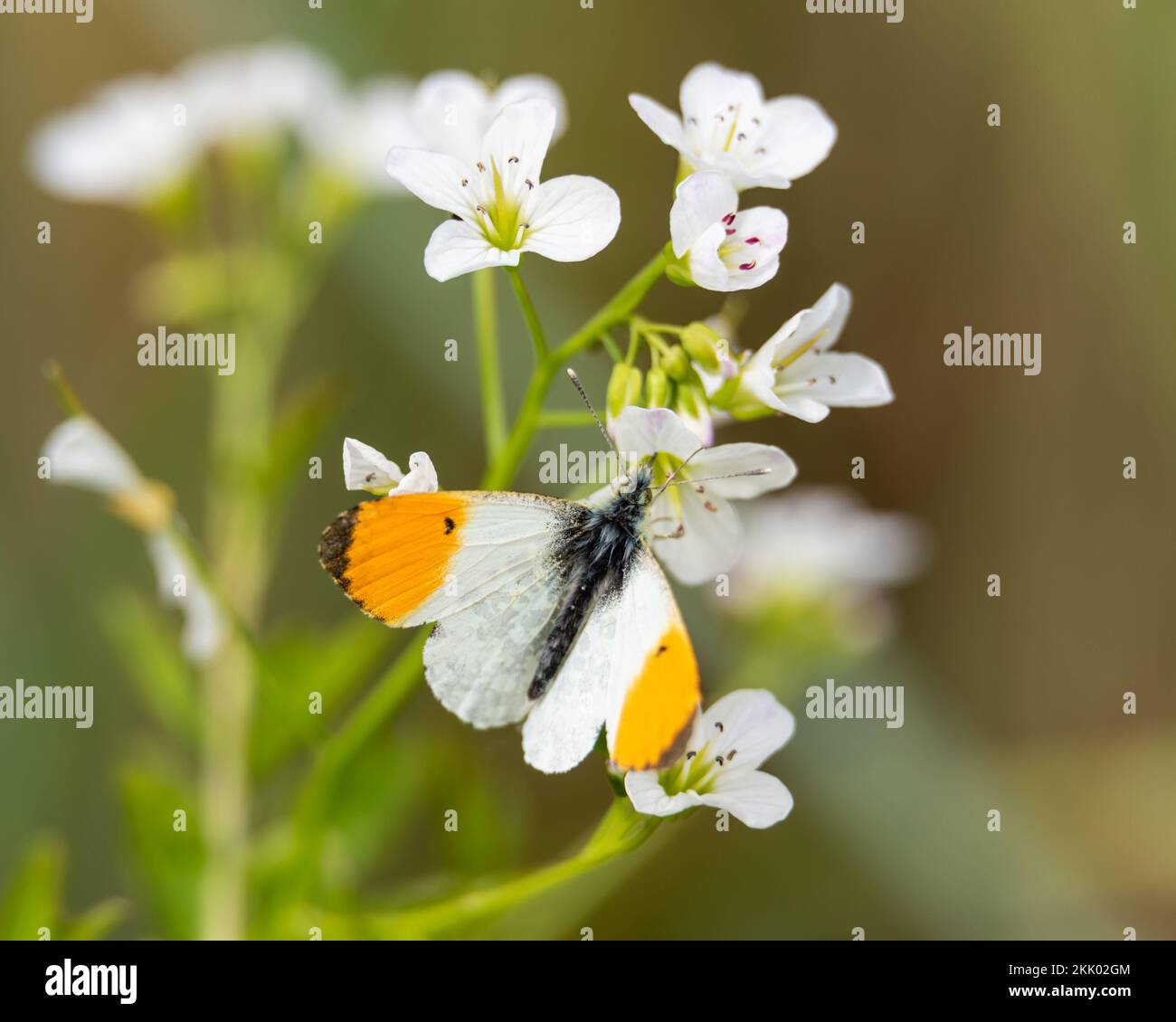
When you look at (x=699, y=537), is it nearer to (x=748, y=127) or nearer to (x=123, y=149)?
(x=748, y=127)

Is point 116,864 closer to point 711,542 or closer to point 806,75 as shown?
point 711,542

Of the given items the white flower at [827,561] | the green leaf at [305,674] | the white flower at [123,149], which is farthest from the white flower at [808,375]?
the white flower at [123,149]

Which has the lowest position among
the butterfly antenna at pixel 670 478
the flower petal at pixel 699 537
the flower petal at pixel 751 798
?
the flower petal at pixel 751 798

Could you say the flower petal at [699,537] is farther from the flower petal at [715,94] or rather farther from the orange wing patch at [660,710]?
the flower petal at [715,94]

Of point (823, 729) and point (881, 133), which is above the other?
point (881, 133)
